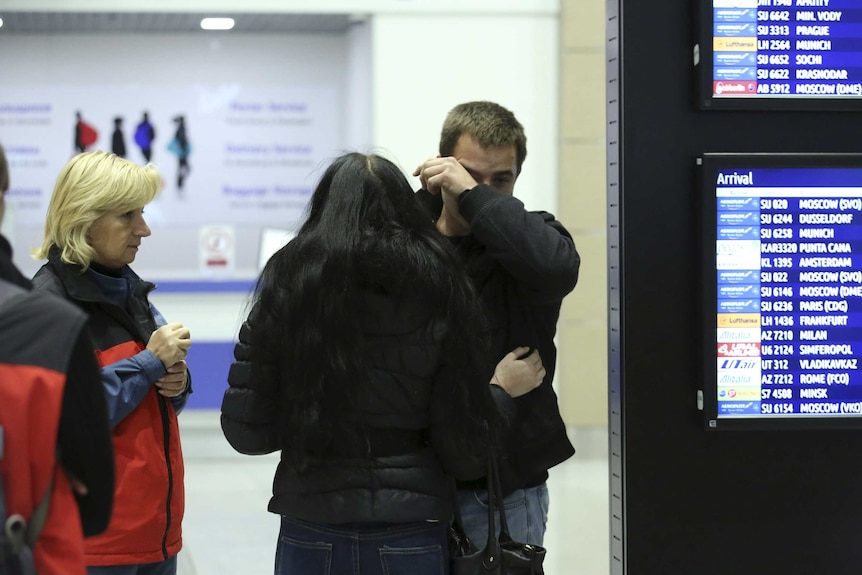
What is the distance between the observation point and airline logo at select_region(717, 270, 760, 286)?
254 cm

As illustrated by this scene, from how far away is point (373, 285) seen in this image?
2.08m

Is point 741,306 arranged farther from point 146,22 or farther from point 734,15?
point 146,22

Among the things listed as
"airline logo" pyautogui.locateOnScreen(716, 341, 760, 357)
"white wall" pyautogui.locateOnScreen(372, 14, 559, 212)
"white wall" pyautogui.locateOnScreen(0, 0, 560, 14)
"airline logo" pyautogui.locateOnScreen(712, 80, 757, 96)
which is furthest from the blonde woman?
"white wall" pyautogui.locateOnScreen(0, 0, 560, 14)

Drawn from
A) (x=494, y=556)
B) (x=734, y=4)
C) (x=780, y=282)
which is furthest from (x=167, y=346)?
(x=734, y=4)

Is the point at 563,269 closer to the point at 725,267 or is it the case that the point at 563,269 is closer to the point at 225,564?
the point at 725,267

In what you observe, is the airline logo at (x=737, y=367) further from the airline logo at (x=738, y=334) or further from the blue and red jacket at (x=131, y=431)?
the blue and red jacket at (x=131, y=431)

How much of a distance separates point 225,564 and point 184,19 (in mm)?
4369

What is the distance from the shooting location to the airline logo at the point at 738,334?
100 inches

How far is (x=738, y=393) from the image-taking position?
2.55 meters

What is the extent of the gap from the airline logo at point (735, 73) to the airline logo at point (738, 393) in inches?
28.6

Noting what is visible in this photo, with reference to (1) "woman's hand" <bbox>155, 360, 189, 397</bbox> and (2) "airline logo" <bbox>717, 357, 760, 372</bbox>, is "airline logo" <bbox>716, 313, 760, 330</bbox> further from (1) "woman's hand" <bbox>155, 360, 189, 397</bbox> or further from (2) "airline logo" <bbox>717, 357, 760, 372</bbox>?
(1) "woman's hand" <bbox>155, 360, 189, 397</bbox>

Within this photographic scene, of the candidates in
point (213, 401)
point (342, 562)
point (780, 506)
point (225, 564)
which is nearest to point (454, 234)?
point (342, 562)

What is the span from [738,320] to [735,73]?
58 cm

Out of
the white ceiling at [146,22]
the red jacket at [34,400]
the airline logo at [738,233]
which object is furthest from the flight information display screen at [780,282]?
the white ceiling at [146,22]
